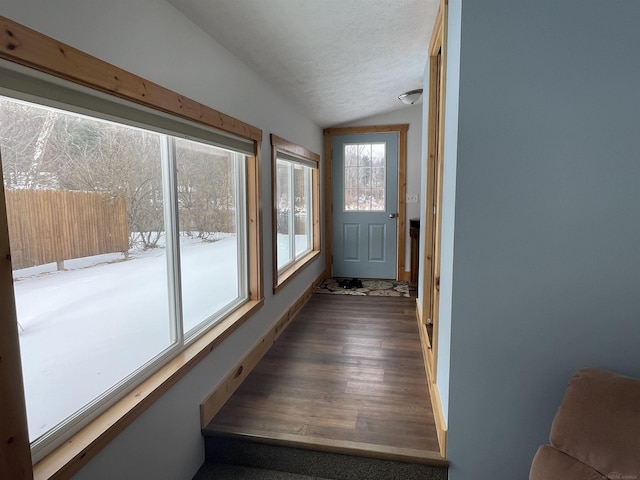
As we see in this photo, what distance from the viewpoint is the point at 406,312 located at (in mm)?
3889

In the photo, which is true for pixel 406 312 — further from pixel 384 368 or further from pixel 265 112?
pixel 265 112

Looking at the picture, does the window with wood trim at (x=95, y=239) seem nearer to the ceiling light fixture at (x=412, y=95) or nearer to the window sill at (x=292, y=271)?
the window sill at (x=292, y=271)

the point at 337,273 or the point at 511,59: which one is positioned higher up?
the point at 511,59

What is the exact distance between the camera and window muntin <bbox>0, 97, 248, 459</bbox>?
1.13m

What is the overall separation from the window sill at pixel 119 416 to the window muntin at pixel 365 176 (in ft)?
11.4

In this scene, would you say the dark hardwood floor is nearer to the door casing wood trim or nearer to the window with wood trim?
the window with wood trim

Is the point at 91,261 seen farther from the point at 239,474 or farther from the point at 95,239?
the point at 239,474

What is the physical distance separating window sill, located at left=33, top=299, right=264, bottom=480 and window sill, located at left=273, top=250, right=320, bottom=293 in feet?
3.39

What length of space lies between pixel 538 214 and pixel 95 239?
169 centimetres

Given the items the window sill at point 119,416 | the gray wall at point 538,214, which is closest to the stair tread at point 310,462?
the gray wall at point 538,214

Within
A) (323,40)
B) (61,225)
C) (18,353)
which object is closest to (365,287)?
(323,40)

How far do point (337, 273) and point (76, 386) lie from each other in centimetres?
431

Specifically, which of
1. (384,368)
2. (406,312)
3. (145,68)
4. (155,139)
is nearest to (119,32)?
(145,68)

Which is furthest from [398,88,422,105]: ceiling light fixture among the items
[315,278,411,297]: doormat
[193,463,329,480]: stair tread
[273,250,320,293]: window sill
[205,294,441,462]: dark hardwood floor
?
[193,463,329,480]: stair tread
